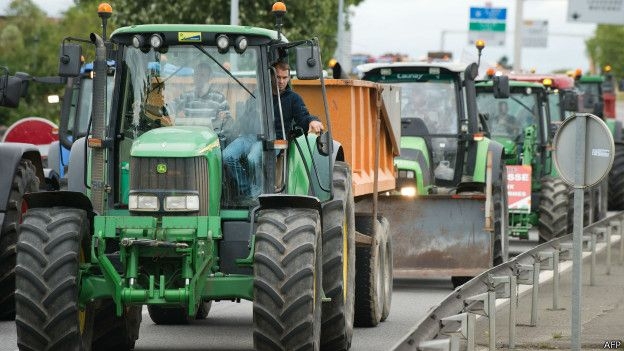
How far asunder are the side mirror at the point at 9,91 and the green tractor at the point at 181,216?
8.05 feet

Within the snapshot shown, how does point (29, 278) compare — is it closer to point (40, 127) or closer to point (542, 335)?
point (542, 335)

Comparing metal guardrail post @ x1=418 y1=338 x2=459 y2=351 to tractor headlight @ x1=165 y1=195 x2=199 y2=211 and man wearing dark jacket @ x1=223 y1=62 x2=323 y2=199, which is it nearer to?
tractor headlight @ x1=165 y1=195 x2=199 y2=211

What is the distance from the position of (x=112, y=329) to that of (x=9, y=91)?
9.35ft

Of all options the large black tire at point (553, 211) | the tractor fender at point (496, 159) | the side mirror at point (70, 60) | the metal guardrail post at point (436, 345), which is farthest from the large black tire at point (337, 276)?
the large black tire at point (553, 211)

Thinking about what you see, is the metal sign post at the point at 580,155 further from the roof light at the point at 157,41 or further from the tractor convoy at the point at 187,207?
the roof light at the point at 157,41

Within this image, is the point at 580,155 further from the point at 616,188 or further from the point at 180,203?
the point at 616,188

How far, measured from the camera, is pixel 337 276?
1279 cm

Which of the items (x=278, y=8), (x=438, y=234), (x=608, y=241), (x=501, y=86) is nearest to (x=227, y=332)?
(x=278, y=8)

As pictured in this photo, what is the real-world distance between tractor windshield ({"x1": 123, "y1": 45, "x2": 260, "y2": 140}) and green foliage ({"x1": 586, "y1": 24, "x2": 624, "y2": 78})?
532 feet

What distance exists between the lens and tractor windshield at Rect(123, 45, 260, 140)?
1246 cm

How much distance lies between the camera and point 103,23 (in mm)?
12297

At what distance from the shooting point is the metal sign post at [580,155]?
12812 millimetres

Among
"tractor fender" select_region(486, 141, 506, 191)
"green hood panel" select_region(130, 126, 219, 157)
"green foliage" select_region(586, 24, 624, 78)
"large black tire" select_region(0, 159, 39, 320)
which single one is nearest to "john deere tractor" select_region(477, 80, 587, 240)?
"tractor fender" select_region(486, 141, 506, 191)

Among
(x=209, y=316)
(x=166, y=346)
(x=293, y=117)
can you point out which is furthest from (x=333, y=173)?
(x=209, y=316)
